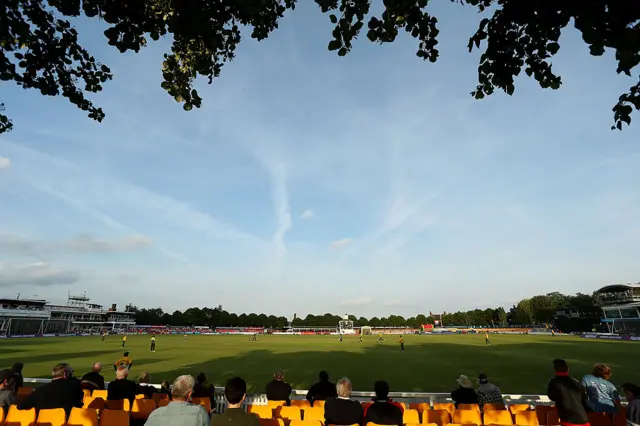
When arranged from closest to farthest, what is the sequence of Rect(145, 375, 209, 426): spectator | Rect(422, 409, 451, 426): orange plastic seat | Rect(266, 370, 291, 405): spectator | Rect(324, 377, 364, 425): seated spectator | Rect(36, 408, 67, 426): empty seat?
Rect(145, 375, 209, 426): spectator → Rect(324, 377, 364, 425): seated spectator → Rect(36, 408, 67, 426): empty seat → Rect(422, 409, 451, 426): orange plastic seat → Rect(266, 370, 291, 405): spectator

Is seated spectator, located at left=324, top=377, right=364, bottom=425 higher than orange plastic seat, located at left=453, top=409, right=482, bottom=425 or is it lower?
higher

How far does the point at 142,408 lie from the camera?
21.0 feet

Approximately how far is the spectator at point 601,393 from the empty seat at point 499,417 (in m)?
1.74

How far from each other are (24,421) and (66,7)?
20.6ft

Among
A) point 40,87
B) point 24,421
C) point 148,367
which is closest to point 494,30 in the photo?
point 40,87

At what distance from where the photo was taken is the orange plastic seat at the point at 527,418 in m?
5.93

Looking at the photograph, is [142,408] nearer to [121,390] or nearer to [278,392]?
[121,390]

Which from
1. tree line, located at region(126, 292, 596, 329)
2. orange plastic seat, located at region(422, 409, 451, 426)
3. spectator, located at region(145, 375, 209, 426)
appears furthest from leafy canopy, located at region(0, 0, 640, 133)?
tree line, located at region(126, 292, 596, 329)

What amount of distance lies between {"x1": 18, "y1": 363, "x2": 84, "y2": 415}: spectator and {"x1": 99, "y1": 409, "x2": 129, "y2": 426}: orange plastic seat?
0.58 metres

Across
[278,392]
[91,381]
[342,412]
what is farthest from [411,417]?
[91,381]

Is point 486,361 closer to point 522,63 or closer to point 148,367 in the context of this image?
point 148,367

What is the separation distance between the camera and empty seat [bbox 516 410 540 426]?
19.5 feet

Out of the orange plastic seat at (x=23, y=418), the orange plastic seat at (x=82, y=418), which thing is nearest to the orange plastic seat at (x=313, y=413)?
the orange plastic seat at (x=82, y=418)

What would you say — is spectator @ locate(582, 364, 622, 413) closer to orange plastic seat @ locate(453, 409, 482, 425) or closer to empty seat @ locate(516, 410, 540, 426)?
empty seat @ locate(516, 410, 540, 426)
